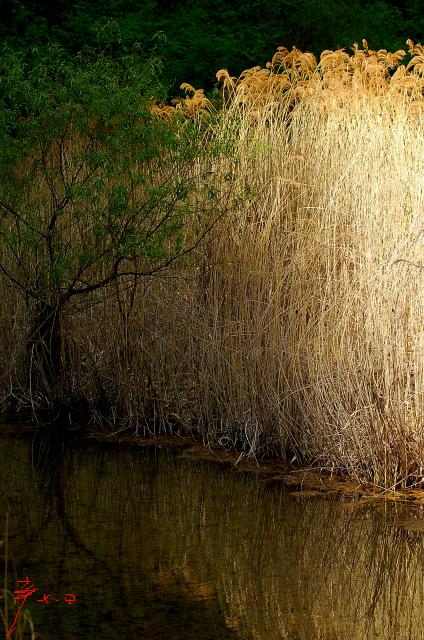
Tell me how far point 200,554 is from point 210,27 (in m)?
10.9

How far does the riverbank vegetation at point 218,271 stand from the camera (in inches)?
207

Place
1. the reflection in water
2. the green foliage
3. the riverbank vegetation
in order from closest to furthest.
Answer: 1. the reflection in water
2. the riverbank vegetation
3. the green foliage

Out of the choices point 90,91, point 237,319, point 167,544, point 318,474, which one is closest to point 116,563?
point 167,544

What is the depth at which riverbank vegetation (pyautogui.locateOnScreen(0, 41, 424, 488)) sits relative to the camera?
5.27 m

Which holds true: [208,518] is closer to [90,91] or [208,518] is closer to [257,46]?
[90,91]

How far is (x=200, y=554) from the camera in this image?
4355 mm

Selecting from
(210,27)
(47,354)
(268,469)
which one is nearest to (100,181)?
(47,354)

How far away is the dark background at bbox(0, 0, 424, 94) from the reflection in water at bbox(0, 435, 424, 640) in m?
8.06

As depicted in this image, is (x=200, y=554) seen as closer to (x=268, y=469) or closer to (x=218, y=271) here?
(x=268, y=469)

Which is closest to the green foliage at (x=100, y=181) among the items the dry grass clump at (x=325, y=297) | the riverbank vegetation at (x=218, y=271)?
the riverbank vegetation at (x=218, y=271)

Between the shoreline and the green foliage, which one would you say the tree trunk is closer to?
the green foliage

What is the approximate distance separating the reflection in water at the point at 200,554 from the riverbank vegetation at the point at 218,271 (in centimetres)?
46
